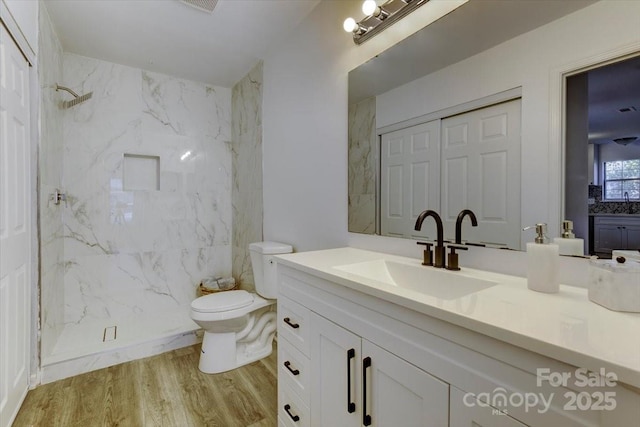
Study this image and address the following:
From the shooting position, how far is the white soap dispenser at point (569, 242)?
2.95 feet

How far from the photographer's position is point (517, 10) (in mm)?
1026

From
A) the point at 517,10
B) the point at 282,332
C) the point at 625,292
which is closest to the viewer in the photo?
the point at 625,292

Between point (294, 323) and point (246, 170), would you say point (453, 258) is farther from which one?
point (246, 170)

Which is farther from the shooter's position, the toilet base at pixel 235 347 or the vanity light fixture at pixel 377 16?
the toilet base at pixel 235 347

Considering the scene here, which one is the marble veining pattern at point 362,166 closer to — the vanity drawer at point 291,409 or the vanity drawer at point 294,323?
the vanity drawer at point 294,323

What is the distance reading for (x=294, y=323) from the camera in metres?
1.30

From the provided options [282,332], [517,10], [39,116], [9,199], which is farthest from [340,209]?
[39,116]

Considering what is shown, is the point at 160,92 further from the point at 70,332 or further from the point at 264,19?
the point at 70,332

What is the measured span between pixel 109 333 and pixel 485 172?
115 inches

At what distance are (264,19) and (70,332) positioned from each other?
2888 millimetres

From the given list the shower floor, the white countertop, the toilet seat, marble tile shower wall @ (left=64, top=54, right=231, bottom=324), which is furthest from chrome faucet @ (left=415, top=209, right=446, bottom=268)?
marble tile shower wall @ (left=64, top=54, right=231, bottom=324)

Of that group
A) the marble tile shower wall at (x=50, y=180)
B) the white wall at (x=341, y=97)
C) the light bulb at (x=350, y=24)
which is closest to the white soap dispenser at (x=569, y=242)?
the white wall at (x=341, y=97)

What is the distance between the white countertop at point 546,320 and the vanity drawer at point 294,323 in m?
0.34

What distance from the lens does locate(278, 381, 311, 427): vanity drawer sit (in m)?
1.22
